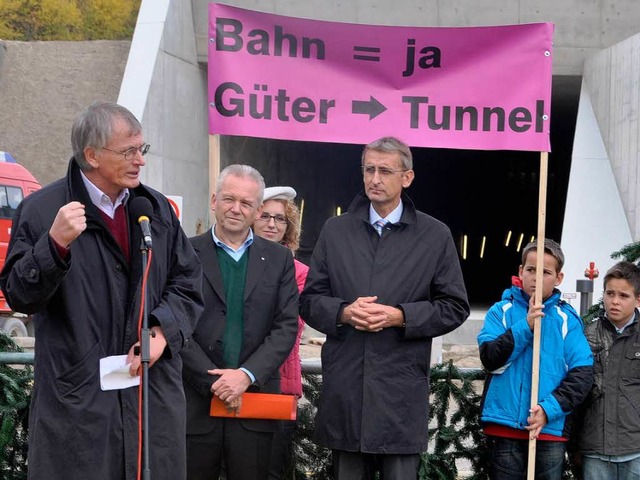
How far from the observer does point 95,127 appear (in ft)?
13.1

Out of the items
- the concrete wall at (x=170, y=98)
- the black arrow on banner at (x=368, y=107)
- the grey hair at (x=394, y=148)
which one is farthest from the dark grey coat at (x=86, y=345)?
the concrete wall at (x=170, y=98)

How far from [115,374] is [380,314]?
4.51 feet

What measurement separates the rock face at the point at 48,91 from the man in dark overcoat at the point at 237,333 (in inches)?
808

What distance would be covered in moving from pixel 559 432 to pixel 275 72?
2538 mm

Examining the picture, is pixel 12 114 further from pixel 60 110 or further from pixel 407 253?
pixel 407 253

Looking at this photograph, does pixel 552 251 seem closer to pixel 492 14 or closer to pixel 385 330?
pixel 385 330

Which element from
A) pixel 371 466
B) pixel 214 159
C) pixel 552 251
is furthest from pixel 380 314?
pixel 214 159

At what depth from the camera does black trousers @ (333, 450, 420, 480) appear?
4.86m

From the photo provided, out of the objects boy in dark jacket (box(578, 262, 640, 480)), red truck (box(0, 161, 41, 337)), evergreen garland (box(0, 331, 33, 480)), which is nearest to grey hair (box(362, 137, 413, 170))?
boy in dark jacket (box(578, 262, 640, 480))

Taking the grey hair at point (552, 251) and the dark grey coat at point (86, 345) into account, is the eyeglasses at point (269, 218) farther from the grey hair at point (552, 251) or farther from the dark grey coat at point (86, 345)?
the dark grey coat at point (86, 345)

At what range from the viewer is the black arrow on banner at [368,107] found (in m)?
6.04

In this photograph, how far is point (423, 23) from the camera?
17.9 metres

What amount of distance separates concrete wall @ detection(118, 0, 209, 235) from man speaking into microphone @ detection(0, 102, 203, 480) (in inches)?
479

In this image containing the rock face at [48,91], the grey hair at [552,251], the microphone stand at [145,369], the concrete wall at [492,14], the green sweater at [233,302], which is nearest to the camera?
the microphone stand at [145,369]
